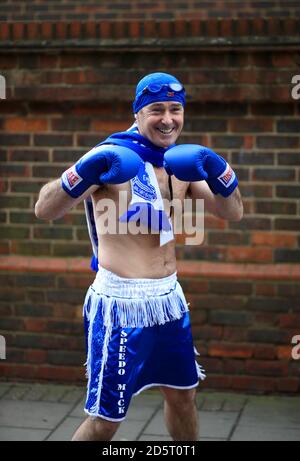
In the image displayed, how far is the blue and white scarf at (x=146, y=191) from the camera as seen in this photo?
4.27 meters

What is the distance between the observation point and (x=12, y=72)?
20.4 feet

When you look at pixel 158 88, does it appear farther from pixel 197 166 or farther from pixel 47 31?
pixel 47 31

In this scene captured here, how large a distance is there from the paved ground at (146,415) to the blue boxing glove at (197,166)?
1.76 meters

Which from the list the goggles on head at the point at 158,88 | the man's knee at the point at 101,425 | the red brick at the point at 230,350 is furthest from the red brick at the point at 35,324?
the goggles on head at the point at 158,88

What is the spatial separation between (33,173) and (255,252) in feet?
5.24

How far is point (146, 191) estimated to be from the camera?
14.1 ft

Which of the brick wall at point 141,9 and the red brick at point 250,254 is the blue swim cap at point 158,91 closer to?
the red brick at point 250,254

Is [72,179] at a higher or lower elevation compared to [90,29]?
lower

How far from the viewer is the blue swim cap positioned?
428cm

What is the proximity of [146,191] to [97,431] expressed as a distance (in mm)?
1133
